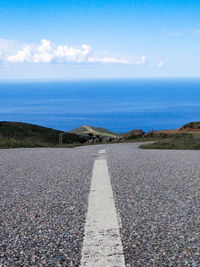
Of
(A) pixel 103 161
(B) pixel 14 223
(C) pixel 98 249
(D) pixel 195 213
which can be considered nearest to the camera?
(C) pixel 98 249

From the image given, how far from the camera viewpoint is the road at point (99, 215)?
85.7 inches

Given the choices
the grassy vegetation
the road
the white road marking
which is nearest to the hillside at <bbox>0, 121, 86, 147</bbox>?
the grassy vegetation

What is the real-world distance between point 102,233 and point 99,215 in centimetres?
45

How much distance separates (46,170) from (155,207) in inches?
108

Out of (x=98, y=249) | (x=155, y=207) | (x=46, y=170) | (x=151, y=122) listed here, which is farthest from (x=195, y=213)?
(x=151, y=122)

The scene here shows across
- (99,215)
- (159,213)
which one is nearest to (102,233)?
(99,215)

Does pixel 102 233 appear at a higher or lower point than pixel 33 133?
lower

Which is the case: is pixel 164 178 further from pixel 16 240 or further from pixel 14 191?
pixel 16 240

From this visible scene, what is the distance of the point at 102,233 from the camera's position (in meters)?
2.53

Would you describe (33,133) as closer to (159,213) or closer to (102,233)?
(159,213)

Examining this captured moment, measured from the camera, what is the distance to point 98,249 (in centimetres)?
223

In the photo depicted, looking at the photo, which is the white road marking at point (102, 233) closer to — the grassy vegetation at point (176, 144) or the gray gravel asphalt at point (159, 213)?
the gray gravel asphalt at point (159, 213)

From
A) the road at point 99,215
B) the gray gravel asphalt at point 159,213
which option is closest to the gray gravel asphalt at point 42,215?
the road at point 99,215

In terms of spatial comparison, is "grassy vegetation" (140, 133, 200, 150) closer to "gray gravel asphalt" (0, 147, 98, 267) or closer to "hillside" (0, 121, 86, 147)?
"gray gravel asphalt" (0, 147, 98, 267)
